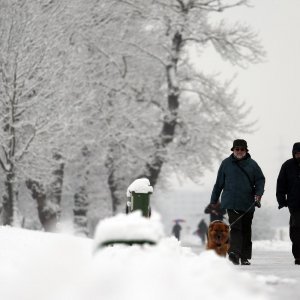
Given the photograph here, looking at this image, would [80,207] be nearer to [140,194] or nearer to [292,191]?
[292,191]

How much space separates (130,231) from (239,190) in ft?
21.1

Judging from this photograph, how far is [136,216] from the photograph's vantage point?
455 centimetres

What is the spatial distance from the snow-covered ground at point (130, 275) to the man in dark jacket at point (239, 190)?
5.62 m

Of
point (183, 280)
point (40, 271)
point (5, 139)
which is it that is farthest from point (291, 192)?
point (5, 139)

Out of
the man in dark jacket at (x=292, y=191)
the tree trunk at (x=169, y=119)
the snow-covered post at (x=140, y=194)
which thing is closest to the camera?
the snow-covered post at (x=140, y=194)

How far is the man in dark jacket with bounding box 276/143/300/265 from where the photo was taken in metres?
10.8

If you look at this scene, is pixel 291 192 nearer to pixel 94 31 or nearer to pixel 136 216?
pixel 136 216

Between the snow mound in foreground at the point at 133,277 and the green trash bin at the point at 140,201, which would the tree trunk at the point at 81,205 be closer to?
the green trash bin at the point at 140,201

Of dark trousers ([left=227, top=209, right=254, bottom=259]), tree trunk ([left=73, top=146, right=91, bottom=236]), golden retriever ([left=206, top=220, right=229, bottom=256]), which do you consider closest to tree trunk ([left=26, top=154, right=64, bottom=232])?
tree trunk ([left=73, top=146, right=91, bottom=236])

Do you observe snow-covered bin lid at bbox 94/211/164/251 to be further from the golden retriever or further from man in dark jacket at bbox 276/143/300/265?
man in dark jacket at bbox 276/143/300/265

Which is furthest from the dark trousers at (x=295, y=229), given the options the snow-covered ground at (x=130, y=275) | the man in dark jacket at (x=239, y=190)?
the snow-covered ground at (x=130, y=275)

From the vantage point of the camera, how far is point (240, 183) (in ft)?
35.2

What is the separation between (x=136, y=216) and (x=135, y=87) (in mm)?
26071

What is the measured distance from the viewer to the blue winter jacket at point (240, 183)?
10.7 metres
